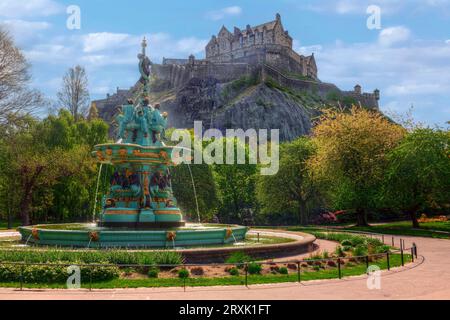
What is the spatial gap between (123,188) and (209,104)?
9244 cm

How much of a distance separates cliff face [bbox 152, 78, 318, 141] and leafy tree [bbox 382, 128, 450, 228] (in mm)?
66854

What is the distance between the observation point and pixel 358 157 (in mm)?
43656

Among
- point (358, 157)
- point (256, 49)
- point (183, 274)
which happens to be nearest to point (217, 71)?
point (256, 49)

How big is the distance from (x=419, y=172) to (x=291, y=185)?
16.8 metres

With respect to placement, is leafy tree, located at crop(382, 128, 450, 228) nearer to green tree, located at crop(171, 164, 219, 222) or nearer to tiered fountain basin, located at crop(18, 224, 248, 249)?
green tree, located at crop(171, 164, 219, 222)

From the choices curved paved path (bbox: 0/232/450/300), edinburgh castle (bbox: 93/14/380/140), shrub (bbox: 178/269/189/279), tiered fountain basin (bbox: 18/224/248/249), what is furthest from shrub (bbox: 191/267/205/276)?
edinburgh castle (bbox: 93/14/380/140)

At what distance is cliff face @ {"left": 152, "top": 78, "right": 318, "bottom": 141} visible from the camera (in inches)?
4286

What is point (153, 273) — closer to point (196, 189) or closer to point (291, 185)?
point (196, 189)

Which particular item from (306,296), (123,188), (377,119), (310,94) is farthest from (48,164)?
(310,94)

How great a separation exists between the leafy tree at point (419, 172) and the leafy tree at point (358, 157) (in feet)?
7.78

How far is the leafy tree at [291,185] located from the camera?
51781 millimetres

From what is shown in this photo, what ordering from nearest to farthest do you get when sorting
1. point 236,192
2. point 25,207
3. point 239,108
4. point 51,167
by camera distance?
point 25,207 → point 51,167 → point 236,192 → point 239,108

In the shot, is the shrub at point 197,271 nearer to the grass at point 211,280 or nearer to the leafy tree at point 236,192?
the grass at point 211,280
